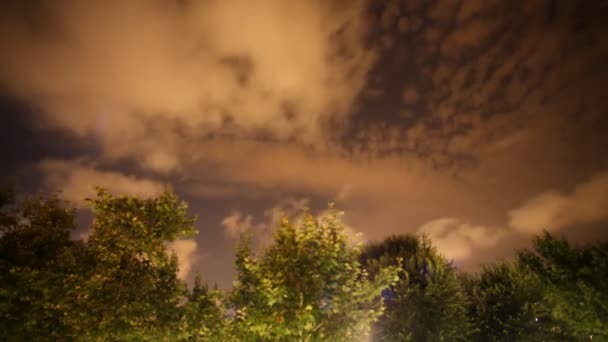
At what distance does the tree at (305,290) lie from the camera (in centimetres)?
2066

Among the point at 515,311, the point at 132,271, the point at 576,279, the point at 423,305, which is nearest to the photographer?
the point at 132,271

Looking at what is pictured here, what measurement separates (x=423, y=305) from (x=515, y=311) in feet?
33.9

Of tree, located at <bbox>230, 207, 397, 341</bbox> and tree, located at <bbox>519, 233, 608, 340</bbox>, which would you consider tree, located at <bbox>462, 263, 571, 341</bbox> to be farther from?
tree, located at <bbox>230, 207, 397, 341</bbox>

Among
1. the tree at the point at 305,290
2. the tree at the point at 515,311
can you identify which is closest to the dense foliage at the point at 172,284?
the tree at the point at 305,290

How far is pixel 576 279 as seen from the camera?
3008 cm

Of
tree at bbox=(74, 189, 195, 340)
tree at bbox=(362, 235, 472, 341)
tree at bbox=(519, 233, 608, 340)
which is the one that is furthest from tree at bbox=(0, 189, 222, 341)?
tree at bbox=(519, 233, 608, 340)

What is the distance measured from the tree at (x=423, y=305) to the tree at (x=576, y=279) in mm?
6492

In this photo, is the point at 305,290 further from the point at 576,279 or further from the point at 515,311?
the point at 515,311

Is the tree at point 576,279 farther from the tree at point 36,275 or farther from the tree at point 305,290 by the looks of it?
the tree at point 36,275

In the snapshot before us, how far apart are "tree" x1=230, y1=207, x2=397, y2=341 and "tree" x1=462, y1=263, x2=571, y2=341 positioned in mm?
19602

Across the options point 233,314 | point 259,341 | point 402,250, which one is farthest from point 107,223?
point 402,250

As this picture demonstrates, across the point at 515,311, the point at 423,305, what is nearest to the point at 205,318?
the point at 423,305

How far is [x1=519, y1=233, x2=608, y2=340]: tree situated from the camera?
28.5m

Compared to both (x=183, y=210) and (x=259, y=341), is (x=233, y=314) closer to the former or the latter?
(x=259, y=341)
